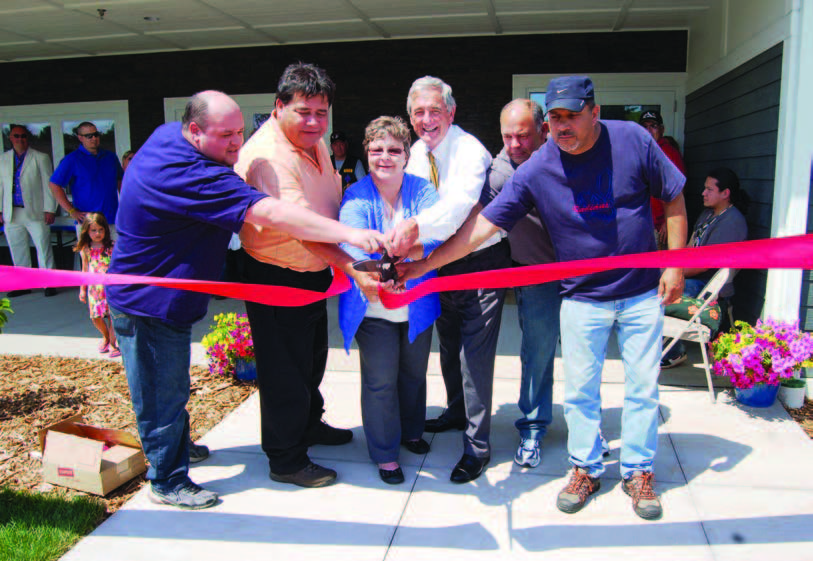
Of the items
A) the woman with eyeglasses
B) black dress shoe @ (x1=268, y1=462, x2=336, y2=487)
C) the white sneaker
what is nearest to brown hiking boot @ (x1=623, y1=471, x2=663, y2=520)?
the white sneaker

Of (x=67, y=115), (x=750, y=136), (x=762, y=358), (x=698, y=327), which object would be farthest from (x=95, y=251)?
(x=67, y=115)

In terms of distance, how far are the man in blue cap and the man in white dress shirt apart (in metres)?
0.17

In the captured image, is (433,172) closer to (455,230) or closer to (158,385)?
(455,230)

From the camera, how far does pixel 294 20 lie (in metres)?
7.52

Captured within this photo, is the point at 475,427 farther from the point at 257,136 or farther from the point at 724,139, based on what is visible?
the point at 724,139

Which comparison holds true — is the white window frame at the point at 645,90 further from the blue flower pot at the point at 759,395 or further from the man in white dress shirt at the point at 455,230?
the man in white dress shirt at the point at 455,230

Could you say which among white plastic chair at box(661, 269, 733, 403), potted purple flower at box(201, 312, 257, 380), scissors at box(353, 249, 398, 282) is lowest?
potted purple flower at box(201, 312, 257, 380)

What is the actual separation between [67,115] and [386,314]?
872cm

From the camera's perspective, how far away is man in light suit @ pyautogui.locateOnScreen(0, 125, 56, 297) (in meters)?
8.33

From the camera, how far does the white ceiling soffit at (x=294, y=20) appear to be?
681 cm

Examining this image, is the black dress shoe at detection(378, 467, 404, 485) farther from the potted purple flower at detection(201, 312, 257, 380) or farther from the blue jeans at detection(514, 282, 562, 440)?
the potted purple flower at detection(201, 312, 257, 380)

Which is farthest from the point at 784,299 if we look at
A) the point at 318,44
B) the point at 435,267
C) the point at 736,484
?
the point at 318,44

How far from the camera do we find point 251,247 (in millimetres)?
3055

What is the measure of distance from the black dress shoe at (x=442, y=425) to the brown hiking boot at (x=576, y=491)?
0.94 m
